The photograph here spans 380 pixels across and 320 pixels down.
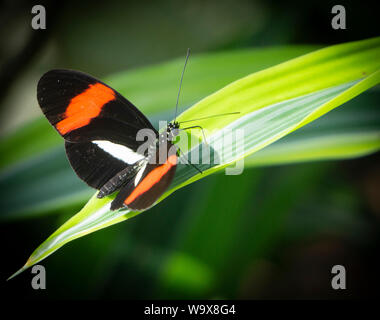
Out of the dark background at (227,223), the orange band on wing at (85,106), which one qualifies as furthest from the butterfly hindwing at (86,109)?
the dark background at (227,223)

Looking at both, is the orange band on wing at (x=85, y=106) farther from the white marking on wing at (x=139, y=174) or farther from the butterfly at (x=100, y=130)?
the white marking on wing at (x=139, y=174)

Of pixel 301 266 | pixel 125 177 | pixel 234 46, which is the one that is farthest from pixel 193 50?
pixel 125 177

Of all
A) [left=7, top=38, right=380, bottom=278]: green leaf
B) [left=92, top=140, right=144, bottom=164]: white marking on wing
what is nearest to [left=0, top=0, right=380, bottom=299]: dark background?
[left=92, top=140, right=144, bottom=164]: white marking on wing

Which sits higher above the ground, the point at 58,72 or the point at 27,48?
the point at 27,48

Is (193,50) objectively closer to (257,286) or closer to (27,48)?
(27,48)

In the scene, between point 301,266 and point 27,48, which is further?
point 301,266
